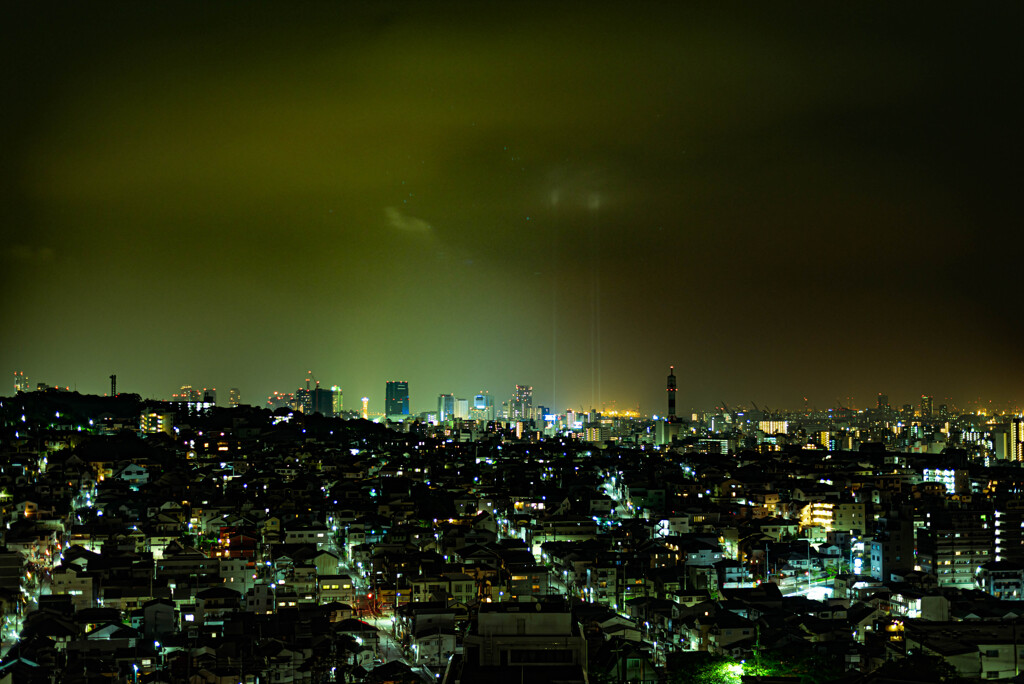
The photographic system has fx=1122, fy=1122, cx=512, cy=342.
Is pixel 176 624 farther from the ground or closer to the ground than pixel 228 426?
closer to the ground

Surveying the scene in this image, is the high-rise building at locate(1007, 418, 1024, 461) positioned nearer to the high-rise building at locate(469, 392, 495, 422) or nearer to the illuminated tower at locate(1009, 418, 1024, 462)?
the illuminated tower at locate(1009, 418, 1024, 462)

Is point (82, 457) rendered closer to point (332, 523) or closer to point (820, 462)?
point (332, 523)

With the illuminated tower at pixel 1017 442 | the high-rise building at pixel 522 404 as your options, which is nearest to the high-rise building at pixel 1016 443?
the illuminated tower at pixel 1017 442

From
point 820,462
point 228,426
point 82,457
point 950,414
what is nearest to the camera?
point 82,457

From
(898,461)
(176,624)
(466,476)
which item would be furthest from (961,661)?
(898,461)

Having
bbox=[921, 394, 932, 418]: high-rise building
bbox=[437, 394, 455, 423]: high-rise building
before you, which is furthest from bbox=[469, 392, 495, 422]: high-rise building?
bbox=[921, 394, 932, 418]: high-rise building

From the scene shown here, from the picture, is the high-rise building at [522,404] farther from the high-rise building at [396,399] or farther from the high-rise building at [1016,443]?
the high-rise building at [1016,443]
